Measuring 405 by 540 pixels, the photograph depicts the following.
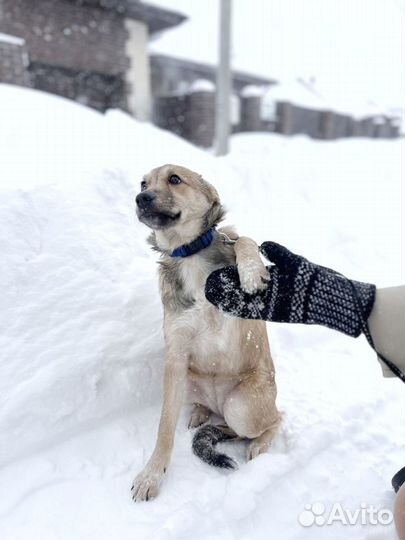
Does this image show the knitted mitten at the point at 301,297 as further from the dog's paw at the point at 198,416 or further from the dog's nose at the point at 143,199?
the dog's paw at the point at 198,416

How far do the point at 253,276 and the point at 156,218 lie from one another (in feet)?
1.92

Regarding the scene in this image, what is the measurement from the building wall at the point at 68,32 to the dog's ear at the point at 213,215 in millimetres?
8151

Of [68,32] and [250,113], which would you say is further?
[250,113]

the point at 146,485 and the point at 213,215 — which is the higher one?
the point at 213,215

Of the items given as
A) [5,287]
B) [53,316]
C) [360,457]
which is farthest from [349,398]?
[5,287]

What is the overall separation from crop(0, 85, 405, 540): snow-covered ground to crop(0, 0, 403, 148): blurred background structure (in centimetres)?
388

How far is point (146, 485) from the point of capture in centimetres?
197

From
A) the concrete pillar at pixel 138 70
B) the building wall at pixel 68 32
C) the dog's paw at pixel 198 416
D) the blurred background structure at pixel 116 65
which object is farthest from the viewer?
the concrete pillar at pixel 138 70

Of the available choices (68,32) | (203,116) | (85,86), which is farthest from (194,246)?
(85,86)

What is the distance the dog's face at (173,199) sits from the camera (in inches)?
85.0

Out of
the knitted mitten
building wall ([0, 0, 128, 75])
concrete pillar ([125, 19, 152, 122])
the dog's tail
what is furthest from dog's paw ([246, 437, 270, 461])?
concrete pillar ([125, 19, 152, 122])

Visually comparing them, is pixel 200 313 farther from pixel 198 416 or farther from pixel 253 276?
pixel 198 416

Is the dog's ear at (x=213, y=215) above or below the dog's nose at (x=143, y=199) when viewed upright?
below

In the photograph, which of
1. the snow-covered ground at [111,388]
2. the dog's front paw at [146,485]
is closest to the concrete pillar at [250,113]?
the snow-covered ground at [111,388]
